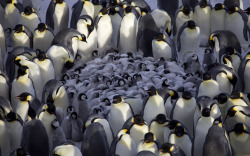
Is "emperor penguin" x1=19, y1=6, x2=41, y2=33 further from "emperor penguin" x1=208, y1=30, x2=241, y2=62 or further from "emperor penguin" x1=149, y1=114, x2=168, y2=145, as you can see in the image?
"emperor penguin" x1=149, y1=114, x2=168, y2=145

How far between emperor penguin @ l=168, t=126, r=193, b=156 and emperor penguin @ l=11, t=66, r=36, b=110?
98.9 inches

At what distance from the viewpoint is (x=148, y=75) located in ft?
28.1

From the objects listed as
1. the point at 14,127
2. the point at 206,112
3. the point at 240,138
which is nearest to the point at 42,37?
the point at 14,127

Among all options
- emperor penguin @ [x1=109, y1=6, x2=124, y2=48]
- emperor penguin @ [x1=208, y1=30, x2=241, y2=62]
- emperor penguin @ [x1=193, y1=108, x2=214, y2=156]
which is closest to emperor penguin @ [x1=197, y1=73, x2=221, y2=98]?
emperor penguin @ [x1=193, y1=108, x2=214, y2=156]

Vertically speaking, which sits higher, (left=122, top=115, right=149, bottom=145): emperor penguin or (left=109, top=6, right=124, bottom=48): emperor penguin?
(left=109, top=6, right=124, bottom=48): emperor penguin

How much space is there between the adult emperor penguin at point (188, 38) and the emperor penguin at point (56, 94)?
238 cm

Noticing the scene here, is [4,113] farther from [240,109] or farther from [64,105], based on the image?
[240,109]

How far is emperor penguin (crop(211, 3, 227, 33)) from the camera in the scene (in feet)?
32.3

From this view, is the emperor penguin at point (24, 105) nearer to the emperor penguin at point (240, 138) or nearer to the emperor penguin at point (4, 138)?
the emperor penguin at point (4, 138)

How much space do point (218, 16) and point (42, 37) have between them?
3.19 metres

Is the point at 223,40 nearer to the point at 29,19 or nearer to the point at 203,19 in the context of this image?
the point at 203,19

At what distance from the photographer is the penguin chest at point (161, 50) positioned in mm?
9102

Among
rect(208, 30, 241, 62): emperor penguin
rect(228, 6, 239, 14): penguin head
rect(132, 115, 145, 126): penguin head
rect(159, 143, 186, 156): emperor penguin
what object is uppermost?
rect(228, 6, 239, 14): penguin head

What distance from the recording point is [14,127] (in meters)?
6.93
